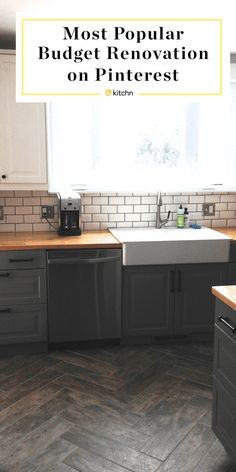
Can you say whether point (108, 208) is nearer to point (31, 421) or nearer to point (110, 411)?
point (110, 411)

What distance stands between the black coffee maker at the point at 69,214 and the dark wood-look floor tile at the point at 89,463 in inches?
67.1

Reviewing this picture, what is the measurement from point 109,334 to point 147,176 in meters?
1.38

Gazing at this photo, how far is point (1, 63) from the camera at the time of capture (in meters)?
3.28

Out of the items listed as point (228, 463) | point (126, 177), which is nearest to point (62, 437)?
point (228, 463)

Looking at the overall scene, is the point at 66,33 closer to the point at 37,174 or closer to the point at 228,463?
the point at 37,174

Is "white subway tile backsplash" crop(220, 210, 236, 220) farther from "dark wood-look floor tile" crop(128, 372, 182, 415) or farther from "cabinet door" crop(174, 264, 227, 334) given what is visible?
"dark wood-look floor tile" crop(128, 372, 182, 415)

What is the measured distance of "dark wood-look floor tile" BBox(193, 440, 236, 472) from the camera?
2141mm

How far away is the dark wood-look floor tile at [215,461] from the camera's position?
2141mm

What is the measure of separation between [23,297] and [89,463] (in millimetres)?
1362

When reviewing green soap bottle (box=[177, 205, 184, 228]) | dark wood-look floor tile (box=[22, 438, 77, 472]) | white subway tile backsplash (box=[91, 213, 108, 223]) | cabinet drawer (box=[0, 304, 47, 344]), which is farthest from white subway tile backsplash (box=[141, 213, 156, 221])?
dark wood-look floor tile (box=[22, 438, 77, 472])

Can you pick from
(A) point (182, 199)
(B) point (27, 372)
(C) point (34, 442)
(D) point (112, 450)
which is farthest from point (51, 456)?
(A) point (182, 199)

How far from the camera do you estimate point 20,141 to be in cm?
341

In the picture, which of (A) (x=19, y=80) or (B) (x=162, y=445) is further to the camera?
(A) (x=19, y=80)

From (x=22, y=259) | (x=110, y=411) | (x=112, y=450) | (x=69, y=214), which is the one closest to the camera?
(x=112, y=450)
